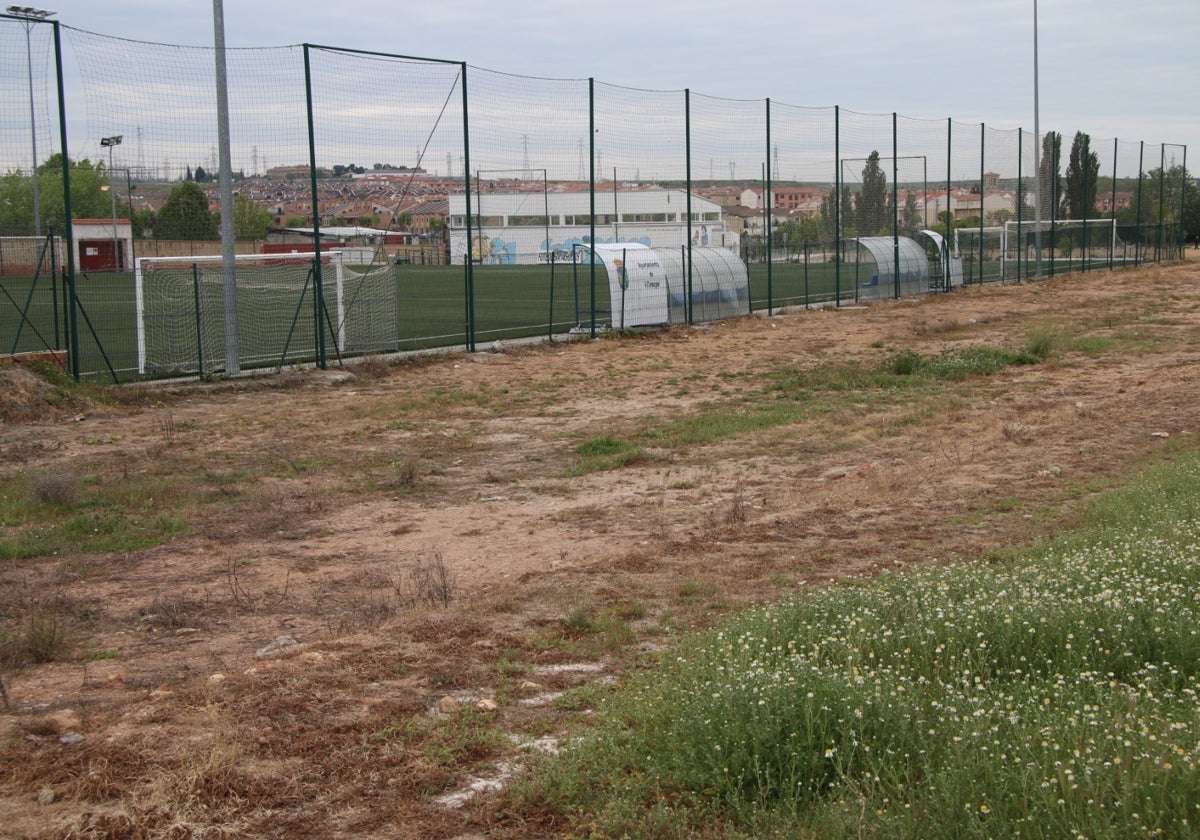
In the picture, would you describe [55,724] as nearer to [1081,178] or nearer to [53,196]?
[53,196]

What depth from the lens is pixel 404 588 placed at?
7.43 metres

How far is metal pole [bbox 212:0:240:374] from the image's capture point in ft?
58.0

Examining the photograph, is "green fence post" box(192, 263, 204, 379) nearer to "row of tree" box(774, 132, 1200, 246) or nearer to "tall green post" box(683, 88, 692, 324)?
"tall green post" box(683, 88, 692, 324)

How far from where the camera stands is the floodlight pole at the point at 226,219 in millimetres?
17719

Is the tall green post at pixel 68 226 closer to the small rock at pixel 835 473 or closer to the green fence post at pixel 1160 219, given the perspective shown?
the small rock at pixel 835 473

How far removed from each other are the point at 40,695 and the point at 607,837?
304cm

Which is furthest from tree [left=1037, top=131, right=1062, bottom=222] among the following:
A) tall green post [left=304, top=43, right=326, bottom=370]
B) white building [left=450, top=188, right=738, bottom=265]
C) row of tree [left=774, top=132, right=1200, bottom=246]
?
tall green post [left=304, top=43, right=326, bottom=370]

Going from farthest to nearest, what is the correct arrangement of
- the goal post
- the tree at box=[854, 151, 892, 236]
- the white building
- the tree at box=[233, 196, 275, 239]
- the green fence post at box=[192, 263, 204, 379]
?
the tree at box=[854, 151, 892, 236] < the white building < the tree at box=[233, 196, 275, 239] < the goal post < the green fence post at box=[192, 263, 204, 379]

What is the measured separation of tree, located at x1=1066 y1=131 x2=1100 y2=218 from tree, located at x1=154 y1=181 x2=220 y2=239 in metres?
48.2

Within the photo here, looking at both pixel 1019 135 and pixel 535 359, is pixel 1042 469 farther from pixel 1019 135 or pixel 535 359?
pixel 1019 135

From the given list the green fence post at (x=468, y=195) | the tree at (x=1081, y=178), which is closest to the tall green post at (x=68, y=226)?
the green fence post at (x=468, y=195)

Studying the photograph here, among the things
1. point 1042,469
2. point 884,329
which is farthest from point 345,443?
point 884,329

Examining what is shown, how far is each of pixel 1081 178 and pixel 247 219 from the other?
163 ft

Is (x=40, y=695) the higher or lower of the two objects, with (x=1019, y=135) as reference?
lower
